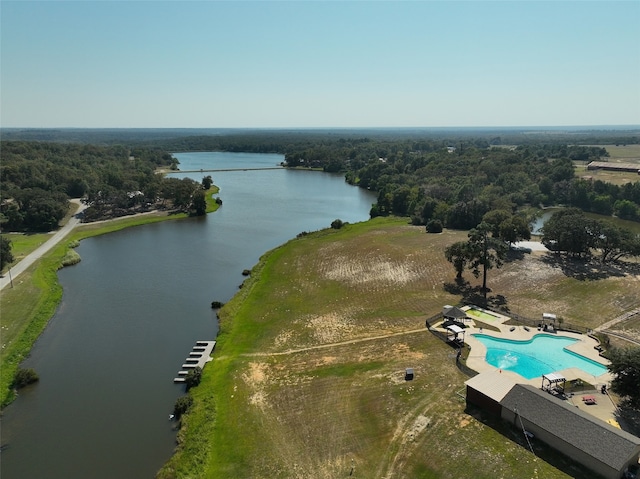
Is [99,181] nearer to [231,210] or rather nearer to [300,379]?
[231,210]

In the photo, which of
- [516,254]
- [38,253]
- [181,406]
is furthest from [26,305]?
[516,254]

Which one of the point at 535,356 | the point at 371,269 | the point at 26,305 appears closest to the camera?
the point at 535,356

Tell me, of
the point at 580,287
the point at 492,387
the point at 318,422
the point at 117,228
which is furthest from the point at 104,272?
the point at 580,287

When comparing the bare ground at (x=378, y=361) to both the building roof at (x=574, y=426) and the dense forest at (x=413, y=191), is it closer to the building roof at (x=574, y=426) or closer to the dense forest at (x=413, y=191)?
the building roof at (x=574, y=426)

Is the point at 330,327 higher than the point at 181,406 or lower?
A: lower

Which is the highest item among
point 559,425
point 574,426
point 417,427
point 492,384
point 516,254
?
point 574,426

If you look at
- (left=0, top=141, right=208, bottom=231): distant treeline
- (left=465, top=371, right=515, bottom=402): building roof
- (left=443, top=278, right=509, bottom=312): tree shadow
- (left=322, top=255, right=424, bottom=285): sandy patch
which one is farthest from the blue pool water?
(left=0, top=141, right=208, bottom=231): distant treeline

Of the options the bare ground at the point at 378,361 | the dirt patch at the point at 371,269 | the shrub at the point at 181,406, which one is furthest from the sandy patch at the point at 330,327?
the shrub at the point at 181,406

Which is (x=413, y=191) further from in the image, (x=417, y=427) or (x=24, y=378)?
(x=24, y=378)
